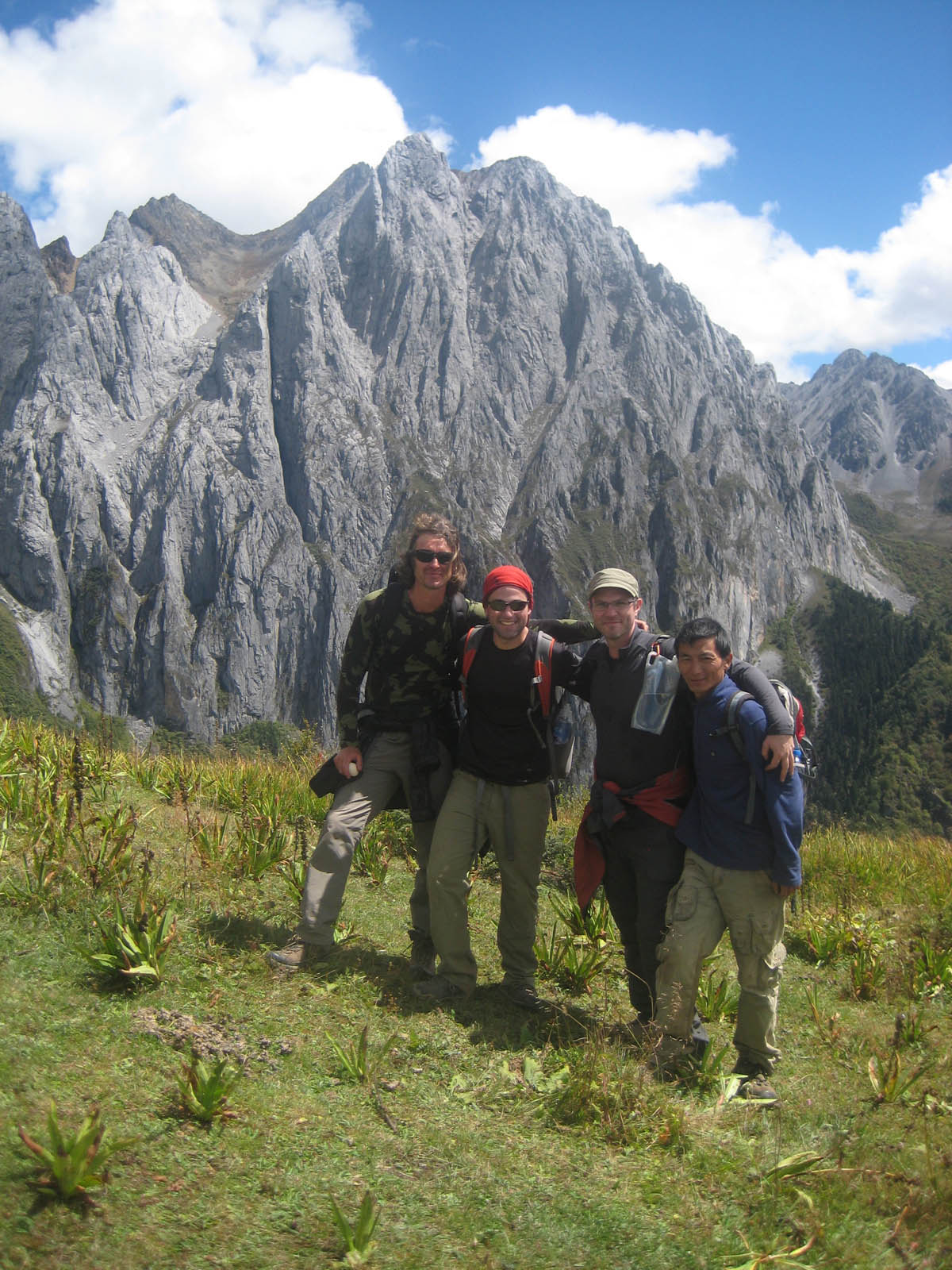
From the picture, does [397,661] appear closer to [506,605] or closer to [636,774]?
[506,605]

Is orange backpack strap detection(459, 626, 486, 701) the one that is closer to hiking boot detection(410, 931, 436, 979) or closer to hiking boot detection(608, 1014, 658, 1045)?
hiking boot detection(410, 931, 436, 979)

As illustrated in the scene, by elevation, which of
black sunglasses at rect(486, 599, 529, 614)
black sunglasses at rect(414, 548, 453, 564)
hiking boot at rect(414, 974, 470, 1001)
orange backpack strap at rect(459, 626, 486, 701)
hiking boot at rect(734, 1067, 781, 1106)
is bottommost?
hiking boot at rect(734, 1067, 781, 1106)

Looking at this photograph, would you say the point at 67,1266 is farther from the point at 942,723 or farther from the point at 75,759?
the point at 942,723

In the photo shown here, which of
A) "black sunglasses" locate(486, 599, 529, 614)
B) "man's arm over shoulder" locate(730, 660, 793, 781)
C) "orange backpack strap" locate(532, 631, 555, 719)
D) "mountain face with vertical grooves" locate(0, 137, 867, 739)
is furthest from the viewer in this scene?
"mountain face with vertical grooves" locate(0, 137, 867, 739)

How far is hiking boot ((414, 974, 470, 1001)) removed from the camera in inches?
189

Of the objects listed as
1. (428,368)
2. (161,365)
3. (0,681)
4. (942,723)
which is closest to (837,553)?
(942,723)

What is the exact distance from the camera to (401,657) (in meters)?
5.14

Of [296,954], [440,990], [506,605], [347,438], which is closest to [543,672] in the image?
[506,605]

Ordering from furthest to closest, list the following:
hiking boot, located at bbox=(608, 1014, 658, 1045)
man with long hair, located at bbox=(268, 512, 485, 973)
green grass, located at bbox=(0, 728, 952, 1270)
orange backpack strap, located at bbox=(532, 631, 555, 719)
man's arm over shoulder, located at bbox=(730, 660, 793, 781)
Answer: man with long hair, located at bbox=(268, 512, 485, 973) < orange backpack strap, located at bbox=(532, 631, 555, 719) < hiking boot, located at bbox=(608, 1014, 658, 1045) < man's arm over shoulder, located at bbox=(730, 660, 793, 781) < green grass, located at bbox=(0, 728, 952, 1270)

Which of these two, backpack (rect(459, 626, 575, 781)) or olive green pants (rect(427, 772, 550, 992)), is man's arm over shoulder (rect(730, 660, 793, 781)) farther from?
olive green pants (rect(427, 772, 550, 992))

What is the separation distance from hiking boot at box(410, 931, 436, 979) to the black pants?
1.23m

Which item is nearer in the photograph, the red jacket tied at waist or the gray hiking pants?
the red jacket tied at waist

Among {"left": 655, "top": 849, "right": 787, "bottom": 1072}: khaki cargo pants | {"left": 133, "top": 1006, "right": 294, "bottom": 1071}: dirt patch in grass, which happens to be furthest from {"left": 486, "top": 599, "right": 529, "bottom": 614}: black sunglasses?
{"left": 133, "top": 1006, "right": 294, "bottom": 1071}: dirt patch in grass

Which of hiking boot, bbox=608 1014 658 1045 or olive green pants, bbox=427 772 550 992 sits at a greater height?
olive green pants, bbox=427 772 550 992
